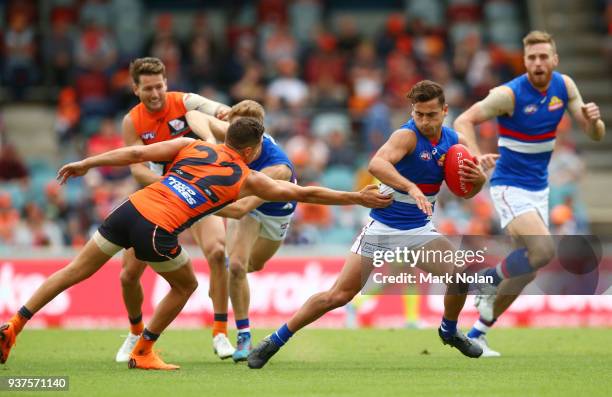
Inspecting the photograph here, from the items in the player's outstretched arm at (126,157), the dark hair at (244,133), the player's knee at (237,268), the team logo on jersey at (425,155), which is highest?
the dark hair at (244,133)

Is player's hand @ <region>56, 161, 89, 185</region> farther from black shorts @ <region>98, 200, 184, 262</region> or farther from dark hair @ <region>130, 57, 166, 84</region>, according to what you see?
dark hair @ <region>130, 57, 166, 84</region>

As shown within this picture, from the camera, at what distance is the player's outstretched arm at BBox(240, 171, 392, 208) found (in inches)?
A: 345

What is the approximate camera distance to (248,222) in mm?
10836

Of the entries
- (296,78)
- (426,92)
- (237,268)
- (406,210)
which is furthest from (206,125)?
(296,78)

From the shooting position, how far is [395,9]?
24328 millimetres

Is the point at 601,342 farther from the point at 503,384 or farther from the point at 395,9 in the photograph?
the point at 395,9

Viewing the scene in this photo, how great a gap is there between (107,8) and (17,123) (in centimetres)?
330

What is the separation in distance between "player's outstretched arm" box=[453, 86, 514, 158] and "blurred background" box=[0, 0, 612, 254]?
21.0 ft

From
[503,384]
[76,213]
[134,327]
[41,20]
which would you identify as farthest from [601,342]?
[41,20]

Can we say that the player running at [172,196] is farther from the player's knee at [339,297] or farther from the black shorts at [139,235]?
the player's knee at [339,297]

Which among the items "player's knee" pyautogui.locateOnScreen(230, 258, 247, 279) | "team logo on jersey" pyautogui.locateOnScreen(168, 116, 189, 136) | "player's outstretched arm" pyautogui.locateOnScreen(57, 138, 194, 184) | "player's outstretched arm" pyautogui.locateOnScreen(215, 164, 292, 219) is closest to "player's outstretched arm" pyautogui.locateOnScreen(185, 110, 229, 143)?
"team logo on jersey" pyautogui.locateOnScreen(168, 116, 189, 136)

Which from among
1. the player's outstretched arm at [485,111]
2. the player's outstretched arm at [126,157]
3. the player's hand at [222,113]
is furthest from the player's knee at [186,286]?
the player's outstretched arm at [485,111]

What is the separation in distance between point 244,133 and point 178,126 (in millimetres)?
2092

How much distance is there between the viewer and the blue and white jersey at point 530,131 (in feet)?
36.4
